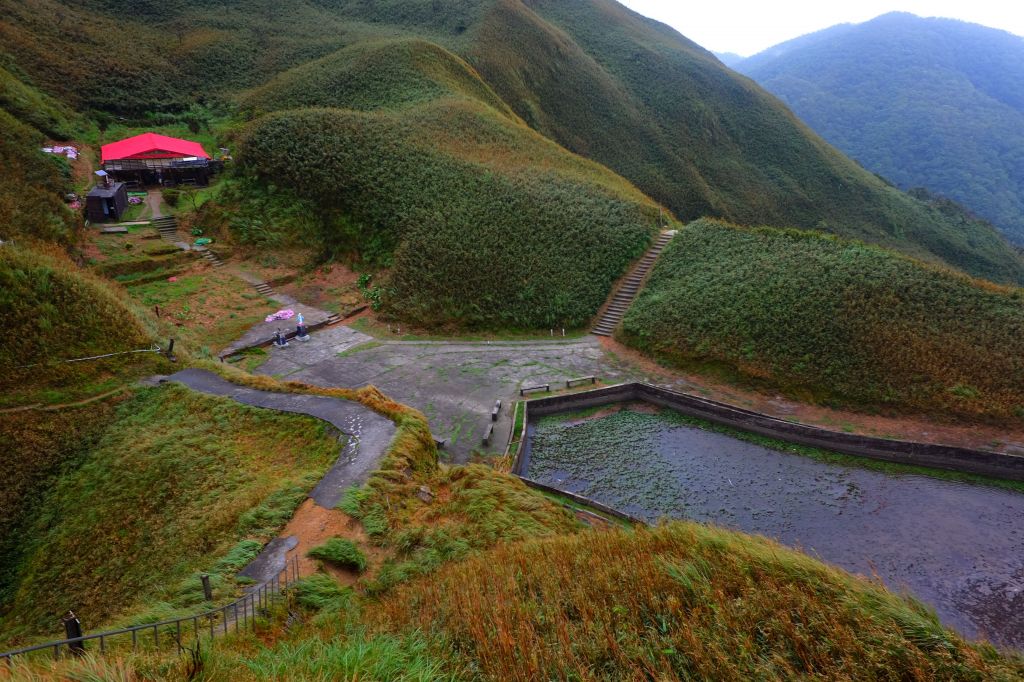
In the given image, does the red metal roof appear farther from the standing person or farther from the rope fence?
the rope fence

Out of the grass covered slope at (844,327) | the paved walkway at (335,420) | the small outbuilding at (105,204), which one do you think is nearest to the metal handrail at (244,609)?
the paved walkway at (335,420)

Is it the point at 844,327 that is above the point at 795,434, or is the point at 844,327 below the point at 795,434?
above

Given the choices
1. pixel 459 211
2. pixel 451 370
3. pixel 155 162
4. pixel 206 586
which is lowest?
pixel 451 370

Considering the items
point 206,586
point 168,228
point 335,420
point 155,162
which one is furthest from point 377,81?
point 206,586

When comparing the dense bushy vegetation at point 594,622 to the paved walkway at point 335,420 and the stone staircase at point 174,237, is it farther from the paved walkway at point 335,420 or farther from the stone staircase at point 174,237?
the stone staircase at point 174,237

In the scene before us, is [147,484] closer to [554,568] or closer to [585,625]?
[554,568]

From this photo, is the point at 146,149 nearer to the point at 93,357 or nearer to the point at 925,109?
the point at 93,357

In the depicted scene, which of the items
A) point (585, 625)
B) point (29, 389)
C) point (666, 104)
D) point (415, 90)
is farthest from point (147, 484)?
point (666, 104)

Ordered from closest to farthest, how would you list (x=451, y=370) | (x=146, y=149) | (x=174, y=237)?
(x=451, y=370) → (x=174, y=237) → (x=146, y=149)
